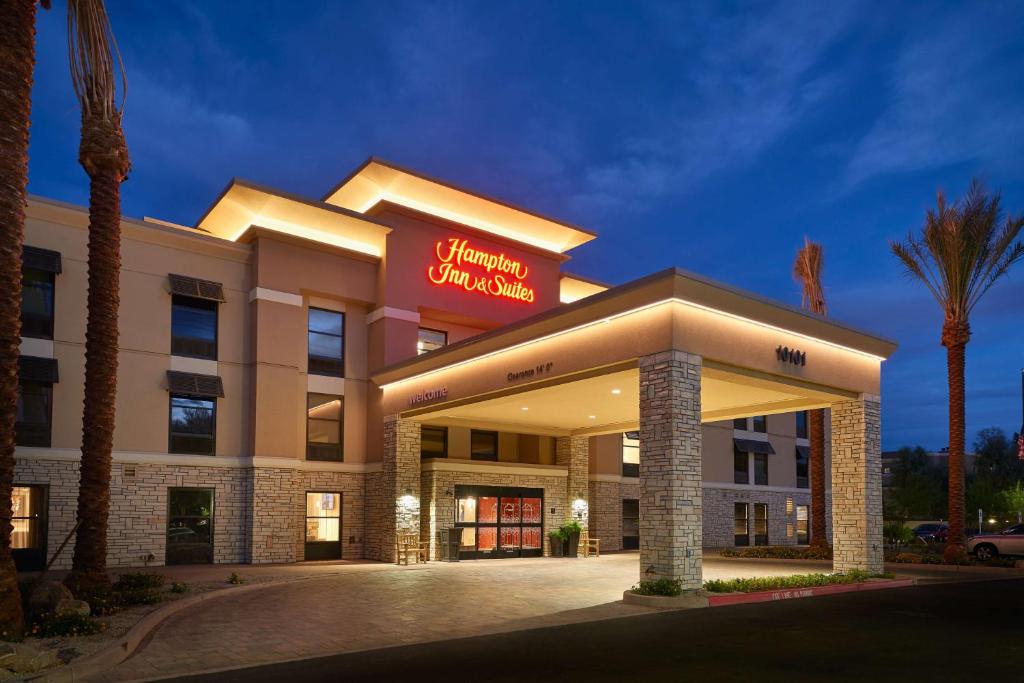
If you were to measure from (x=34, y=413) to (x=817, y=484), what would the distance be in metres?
26.6

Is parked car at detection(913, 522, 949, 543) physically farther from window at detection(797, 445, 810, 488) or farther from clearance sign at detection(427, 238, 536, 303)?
clearance sign at detection(427, 238, 536, 303)

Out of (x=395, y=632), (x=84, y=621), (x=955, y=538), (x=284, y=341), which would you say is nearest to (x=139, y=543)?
(x=284, y=341)

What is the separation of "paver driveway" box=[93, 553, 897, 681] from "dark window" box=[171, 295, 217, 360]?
8531mm

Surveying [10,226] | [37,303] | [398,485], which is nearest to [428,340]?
[398,485]

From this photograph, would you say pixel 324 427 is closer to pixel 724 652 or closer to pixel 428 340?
pixel 428 340

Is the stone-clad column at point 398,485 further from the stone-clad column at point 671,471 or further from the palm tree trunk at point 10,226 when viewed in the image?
the palm tree trunk at point 10,226

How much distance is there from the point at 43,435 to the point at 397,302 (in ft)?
37.9

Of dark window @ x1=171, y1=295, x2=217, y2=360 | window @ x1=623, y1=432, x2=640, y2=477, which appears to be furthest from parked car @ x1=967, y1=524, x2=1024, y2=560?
dark window @ x1=171, y1=295, x2=217, y2=360

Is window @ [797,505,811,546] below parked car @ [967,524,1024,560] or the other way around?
below

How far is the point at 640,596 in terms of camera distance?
52.0 ft

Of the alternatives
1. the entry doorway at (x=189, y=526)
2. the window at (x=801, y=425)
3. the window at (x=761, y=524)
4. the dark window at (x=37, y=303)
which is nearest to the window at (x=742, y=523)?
the window at (x=761, y=524)

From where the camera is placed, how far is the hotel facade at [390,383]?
18.1m

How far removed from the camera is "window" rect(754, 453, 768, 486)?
4362 cm

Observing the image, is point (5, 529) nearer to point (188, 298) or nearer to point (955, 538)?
point (188, 298)
